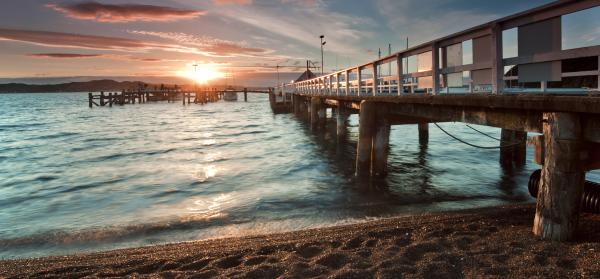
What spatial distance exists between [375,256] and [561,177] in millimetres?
2409

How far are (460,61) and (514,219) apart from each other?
282cm

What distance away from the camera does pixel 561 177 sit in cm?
478

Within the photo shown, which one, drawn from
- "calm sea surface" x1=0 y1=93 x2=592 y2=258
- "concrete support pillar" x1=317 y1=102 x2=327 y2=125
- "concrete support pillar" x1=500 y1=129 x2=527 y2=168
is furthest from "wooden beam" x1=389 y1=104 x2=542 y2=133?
"concrete support pillar" x1=317 y1=102 x2=327 y2=125

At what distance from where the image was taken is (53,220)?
9.48 meters

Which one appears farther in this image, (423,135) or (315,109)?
(315,109)

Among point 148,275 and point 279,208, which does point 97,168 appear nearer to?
point 279,208

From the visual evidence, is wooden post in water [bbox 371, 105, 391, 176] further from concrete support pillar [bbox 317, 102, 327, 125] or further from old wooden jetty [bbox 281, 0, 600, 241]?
concrete support pillar [bbox 317, 102, 327, 125]

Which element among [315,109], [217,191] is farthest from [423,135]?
[217,191]

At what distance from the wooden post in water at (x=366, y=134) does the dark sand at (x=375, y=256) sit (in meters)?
4.73

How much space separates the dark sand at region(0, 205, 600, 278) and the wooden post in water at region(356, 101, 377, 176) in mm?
4731

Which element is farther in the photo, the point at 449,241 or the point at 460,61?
the point at 460,61

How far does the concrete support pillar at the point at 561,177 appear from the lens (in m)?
4.70

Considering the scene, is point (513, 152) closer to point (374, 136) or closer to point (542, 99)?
point (374, 136)

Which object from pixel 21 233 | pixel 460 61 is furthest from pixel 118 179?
pixel 460 61
